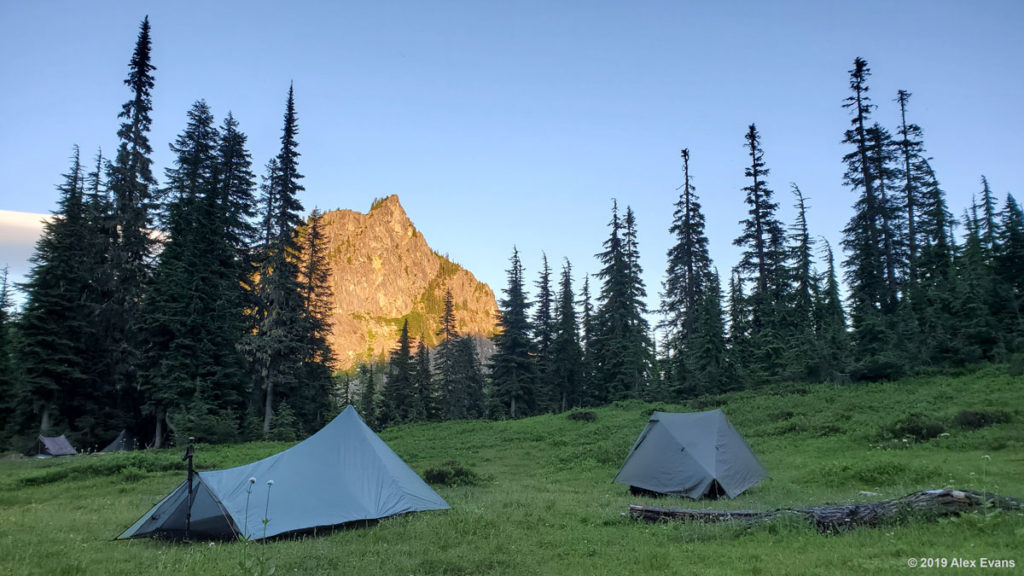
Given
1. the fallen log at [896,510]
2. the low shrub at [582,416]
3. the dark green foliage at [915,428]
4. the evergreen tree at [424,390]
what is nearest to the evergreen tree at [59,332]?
the evergreen tree at [424,390]

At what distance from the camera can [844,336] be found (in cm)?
2717

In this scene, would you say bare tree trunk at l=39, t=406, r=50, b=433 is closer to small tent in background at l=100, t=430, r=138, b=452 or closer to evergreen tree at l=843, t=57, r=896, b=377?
small tent in background at l=100, t=430, r=138, b=452

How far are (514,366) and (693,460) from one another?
29104 millimetres

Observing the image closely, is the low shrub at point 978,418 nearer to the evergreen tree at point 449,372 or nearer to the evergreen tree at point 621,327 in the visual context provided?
the evergreen tree at point 621,327

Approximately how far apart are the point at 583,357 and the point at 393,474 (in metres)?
37.0

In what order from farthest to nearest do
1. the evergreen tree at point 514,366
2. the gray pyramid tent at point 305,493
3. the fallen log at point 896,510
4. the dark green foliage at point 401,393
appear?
the dark green foliage at point 401,393 < the evergreen tree at point 514,366 < the gray pyramid tent at point 305,493 < the fallen log at point 896,510

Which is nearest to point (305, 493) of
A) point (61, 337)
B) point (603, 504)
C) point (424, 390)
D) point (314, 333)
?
point (603, 504)

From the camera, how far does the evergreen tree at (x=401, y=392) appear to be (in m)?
47.4

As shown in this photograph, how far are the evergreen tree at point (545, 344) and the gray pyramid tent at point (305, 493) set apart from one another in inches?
1291

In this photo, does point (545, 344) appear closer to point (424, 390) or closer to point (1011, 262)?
point (424, 390)

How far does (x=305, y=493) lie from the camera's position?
9969 millimetres

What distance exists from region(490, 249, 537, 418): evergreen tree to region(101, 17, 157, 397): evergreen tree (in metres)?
23.8

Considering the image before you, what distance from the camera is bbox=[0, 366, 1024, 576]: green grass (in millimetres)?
6652

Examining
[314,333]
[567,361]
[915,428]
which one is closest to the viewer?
[915,428]
